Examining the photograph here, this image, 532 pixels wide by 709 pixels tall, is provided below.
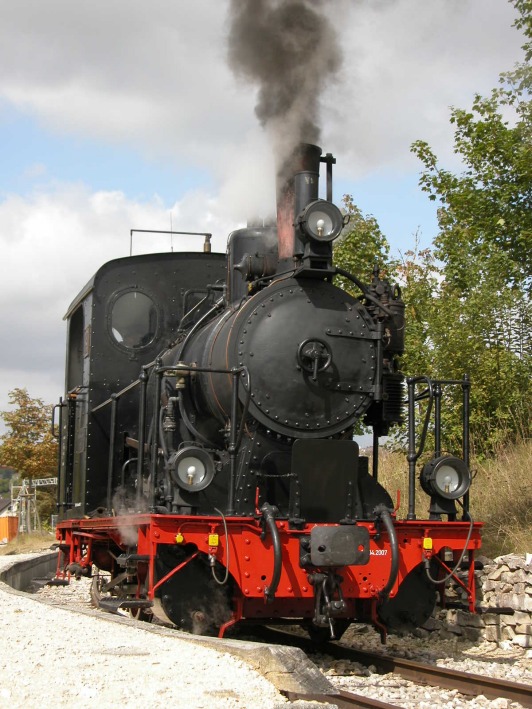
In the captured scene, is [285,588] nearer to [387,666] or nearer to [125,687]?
[387,666]

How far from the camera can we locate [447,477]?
24.7ft

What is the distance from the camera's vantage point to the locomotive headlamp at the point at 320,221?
7.20 meters

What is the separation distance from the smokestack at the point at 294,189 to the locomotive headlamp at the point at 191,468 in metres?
1.76

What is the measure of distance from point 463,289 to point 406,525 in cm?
767

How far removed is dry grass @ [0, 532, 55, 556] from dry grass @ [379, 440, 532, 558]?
1207cm

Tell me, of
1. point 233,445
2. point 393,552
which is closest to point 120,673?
point 233,445

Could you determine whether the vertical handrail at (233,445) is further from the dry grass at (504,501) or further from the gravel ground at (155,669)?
the dry grass at (504,501)

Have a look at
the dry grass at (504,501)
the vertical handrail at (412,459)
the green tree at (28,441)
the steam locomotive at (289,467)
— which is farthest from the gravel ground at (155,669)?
the green tree at (28,441)

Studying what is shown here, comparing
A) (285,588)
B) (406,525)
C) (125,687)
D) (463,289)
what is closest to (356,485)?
(406,525)

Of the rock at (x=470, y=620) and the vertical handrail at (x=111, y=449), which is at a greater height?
the vertical handrail at (x=111, y=449)

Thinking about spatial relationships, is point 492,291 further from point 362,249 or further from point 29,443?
point 29,443

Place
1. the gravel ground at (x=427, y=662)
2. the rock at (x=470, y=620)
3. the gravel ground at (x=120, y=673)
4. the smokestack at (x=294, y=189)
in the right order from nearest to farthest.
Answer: the gravel ground at (x=120, y=673) < the gravel ground at (x=427, y=662) < the smokestack at (x=294, y=189) < the rock at (x=470, y=620)

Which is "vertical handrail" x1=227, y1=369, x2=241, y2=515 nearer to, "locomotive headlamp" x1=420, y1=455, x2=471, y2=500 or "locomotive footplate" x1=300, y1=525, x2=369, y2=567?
"locomotive footplate" x1=300, y1=525, x2=369, y2=567

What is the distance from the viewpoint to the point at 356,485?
7.15 meters
